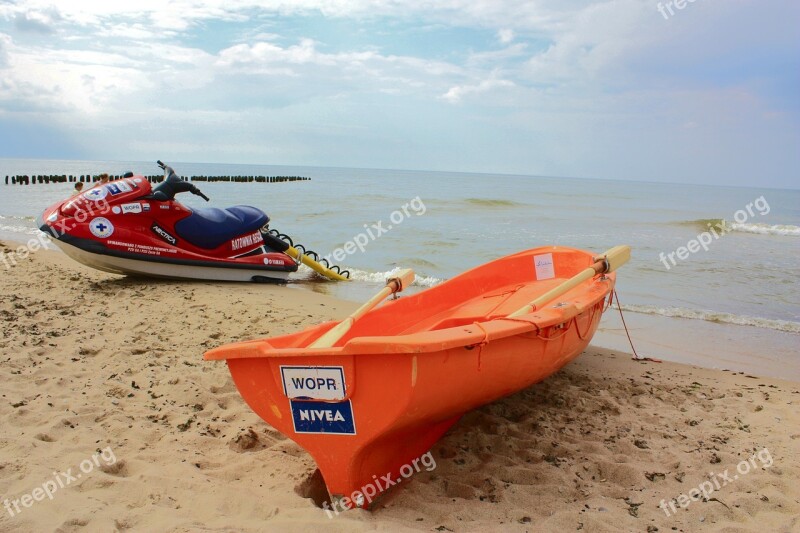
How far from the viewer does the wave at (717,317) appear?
7638 millimetres

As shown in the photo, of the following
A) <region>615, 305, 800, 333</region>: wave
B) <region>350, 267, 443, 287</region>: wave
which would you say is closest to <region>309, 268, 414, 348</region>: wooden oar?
<region>615, 305, 800, 333</region>: wave

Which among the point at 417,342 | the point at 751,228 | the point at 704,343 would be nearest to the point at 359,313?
the point at 417,342

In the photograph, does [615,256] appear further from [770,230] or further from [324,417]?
[770,230]

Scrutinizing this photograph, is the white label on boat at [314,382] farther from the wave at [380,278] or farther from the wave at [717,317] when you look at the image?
the wave at [380,278]

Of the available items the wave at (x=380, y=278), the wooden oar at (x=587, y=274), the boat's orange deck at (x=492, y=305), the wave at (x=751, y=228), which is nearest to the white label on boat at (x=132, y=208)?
the wave at (x=380, y=278)

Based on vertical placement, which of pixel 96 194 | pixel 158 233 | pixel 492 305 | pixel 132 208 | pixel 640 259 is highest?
pixel 96 194

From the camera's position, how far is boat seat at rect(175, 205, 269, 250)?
810cm

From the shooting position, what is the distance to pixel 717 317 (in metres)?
7.88

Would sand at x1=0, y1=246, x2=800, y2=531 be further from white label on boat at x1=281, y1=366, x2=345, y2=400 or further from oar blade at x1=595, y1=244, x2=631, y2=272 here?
oar blade at x1=595, y1=244, x2=631, y2=272

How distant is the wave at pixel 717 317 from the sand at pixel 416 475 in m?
2.59

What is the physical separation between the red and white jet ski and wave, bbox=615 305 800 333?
5.05 metres

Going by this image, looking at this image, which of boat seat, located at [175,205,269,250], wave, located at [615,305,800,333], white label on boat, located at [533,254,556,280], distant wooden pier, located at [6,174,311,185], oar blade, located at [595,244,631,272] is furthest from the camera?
distant wooden pier, located at [6,174,311,185]

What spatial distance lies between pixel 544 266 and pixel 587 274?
1707 millimetres

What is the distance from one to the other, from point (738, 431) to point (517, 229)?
16.0 meters
